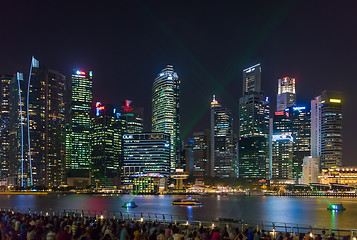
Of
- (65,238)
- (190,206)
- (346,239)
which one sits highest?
(65,238)

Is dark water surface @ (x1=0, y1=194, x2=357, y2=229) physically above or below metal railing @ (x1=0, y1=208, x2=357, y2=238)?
below

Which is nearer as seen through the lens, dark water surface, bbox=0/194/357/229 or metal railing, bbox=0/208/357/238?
metal railing, bbox=0/208/357/238

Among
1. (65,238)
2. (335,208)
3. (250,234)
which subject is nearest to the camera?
(65,238)

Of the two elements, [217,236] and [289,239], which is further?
[289,239]

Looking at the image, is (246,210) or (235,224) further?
(246,210)

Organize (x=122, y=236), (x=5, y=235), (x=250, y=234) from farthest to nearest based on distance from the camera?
(x=250, y=234) < (x=5, y=235) < (x=122, y=236)

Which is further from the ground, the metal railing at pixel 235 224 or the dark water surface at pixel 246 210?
the metal railing at pixel 235 224

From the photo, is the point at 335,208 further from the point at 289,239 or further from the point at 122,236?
the point at 122,236

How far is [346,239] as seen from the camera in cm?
2509

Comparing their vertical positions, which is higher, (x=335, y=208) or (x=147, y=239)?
(x=147, y=239)

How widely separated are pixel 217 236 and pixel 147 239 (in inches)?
165

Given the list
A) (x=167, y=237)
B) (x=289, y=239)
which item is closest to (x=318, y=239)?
(x=289, y=239)

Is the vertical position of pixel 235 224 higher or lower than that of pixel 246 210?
higher

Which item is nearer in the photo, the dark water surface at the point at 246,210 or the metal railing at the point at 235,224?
the metal railing at the point at 235,224
